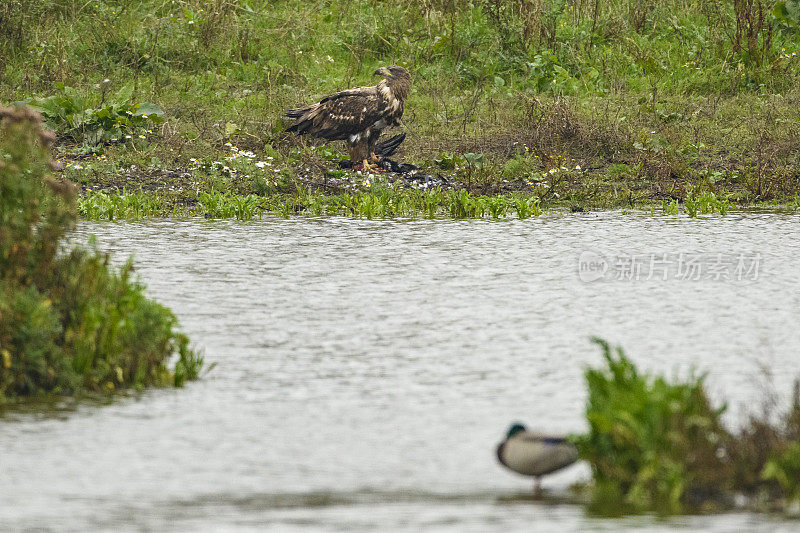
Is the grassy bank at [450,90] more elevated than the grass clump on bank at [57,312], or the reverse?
the grassy bank at [450,90]

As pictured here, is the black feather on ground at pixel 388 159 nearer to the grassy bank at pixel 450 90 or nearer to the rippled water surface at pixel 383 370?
the grassy bank at pixel 450 90

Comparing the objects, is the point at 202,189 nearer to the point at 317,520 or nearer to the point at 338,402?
the point at 338,402

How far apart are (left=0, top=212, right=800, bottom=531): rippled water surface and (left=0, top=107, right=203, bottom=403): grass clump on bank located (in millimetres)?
229

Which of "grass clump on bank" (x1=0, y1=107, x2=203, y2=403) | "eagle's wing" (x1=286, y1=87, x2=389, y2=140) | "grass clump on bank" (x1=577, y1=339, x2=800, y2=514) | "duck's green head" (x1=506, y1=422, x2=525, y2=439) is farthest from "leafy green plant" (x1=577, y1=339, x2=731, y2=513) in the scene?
"eagle's wing" (x1=286, y1=87, x2=389, y2=140)

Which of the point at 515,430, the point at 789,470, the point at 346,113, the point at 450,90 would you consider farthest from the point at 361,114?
the point at 789,470

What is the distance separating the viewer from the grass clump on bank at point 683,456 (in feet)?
15.4

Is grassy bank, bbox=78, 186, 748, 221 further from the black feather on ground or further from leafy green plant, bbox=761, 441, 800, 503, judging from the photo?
leafy green plant, bbox=761, 441, 800, 503

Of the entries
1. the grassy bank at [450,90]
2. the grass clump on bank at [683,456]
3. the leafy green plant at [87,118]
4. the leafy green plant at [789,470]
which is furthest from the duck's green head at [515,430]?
the leafy green plant at [87,118]

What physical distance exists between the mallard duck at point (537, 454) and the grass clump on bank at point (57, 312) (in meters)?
2.38

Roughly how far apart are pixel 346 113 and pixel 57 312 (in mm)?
9302

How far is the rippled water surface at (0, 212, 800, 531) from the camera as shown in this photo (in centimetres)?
489

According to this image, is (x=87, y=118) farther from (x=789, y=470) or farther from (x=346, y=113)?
(x=789, y=470)

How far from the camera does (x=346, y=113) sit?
15.5 meters

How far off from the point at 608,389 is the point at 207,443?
6.29ft
